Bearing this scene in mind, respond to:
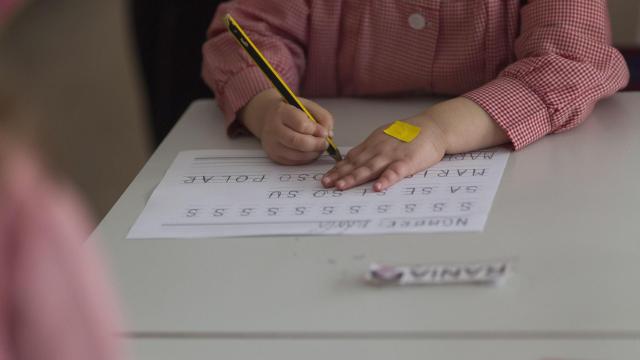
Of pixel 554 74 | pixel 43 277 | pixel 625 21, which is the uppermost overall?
pixel 43 277

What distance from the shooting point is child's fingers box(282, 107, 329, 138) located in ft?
3.11

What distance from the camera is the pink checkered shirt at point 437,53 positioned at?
1003 mm

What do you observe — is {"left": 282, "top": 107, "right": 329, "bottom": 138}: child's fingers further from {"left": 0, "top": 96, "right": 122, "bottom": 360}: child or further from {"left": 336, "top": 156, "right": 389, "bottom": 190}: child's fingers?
{"left": 0, "top": 96, "right": 122, "bottom": 360}: child

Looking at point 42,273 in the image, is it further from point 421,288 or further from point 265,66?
point 265,66

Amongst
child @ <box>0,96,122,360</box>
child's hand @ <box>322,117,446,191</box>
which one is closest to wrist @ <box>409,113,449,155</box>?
child's hand @ <box>322,117,446,191</box>

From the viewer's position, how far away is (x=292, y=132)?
949 millimetres

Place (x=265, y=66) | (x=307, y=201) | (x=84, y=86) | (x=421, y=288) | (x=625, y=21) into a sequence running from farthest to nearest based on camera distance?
(x=84, y=86)
(x=625, y=21)
(x=265, y=66)
(x=307, y=201)
(x=421, y=288)

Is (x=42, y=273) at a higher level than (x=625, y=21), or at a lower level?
higher

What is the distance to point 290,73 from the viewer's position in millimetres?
1150

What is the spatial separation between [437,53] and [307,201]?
363 millimetres

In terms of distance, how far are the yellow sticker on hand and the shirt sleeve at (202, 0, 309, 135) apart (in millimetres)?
204

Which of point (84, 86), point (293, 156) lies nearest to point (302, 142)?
point (293, 156)

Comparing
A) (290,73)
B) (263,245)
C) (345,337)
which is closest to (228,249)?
(263,245)

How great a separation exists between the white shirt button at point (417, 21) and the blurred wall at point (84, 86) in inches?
42.8
